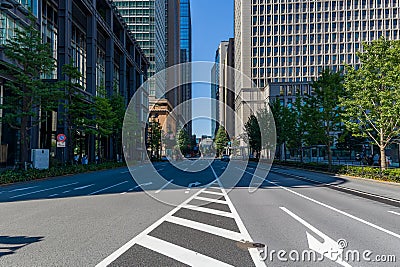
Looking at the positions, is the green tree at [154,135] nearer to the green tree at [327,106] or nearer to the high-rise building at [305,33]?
the high-rise building at [305,33]

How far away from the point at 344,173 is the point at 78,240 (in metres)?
26.1

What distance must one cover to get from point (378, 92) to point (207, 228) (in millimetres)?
22706

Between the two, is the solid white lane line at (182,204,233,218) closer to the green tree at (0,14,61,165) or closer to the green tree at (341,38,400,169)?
the green tree at (341,38,400,169)

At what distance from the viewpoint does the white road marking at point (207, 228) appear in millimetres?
7946

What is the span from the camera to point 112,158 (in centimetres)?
6269

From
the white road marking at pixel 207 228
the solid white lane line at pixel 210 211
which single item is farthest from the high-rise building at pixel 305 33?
the white road marking at pixel 207 228

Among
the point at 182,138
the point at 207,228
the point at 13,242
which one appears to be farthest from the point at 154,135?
the point at 13,242

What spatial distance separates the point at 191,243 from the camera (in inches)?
290

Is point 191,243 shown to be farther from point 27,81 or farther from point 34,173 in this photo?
point 27,81

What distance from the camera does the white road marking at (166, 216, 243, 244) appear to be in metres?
7.95

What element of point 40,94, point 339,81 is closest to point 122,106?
point 40,94

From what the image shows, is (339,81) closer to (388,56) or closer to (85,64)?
(388,56)

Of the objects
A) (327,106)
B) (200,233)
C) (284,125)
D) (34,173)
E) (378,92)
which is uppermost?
(378,92)

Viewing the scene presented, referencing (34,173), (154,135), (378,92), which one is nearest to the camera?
(34,173)
